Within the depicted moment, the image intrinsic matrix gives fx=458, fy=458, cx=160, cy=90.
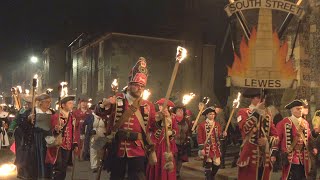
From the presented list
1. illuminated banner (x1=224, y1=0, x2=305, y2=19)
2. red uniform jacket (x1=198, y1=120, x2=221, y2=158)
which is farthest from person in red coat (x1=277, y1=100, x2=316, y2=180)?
red uniform jacket (x1=198, y1=120, x2=221, y2=158)

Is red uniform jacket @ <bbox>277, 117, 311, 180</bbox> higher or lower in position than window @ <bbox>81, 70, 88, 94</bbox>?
lower

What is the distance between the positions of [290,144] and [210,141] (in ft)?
8.14

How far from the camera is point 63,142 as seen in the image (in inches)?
380

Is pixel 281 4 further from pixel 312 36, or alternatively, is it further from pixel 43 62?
pixel 43 62

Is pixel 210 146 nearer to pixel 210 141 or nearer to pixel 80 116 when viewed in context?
pixel 210 141

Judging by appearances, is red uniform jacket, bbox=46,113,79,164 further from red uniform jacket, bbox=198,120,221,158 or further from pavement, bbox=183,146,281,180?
pavement, bbox=183,146,281,180

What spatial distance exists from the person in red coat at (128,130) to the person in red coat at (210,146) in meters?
3.48

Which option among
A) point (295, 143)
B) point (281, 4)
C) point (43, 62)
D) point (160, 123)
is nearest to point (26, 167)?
point (160, 123)

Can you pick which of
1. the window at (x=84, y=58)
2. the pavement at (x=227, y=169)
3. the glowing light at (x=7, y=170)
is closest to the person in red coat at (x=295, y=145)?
the pavement at (x=227, y=169)

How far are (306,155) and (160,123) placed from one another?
9.82 ft

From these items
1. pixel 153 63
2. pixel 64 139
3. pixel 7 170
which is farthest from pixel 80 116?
pixel 153 63

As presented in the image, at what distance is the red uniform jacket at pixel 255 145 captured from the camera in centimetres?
822

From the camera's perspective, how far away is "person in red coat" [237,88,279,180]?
8156mm

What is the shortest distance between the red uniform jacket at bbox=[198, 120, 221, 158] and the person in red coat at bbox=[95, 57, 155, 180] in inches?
137
